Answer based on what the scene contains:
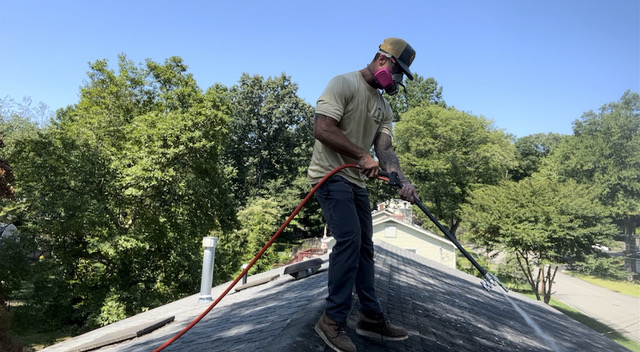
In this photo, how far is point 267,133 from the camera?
46062mm

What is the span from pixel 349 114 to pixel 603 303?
3399 centimetres

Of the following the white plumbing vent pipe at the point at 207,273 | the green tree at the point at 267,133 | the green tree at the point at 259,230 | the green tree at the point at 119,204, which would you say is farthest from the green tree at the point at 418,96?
the white plumbing vent pipe at the point at 207,273

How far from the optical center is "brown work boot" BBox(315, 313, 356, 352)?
7.83 feet

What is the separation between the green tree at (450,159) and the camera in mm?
35094

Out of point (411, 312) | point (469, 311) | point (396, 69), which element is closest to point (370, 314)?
point (411, 312)

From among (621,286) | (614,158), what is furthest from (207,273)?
(614,158)

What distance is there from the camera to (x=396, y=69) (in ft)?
8.97

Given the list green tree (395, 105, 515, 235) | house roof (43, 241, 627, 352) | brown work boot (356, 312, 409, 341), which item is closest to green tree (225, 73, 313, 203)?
green tree (395, 105, 515, 235)

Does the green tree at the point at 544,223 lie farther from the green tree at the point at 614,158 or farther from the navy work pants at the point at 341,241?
the green tree at the point at 614,158

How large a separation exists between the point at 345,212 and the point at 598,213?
925 inches

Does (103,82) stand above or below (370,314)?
above

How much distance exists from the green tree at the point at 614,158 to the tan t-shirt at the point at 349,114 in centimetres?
4716

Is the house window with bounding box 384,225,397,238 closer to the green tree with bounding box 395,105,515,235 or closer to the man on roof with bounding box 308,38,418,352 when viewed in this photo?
the green tree with bounding box 395,105,515,235

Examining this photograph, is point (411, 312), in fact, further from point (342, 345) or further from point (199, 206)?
point (199, 206)
